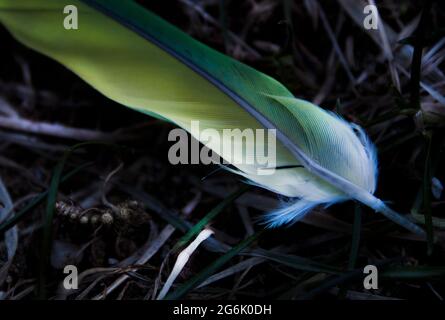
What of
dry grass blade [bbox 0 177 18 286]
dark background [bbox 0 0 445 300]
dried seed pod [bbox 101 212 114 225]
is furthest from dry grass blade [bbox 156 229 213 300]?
dry grass blade [bbox 0 177 18 286]

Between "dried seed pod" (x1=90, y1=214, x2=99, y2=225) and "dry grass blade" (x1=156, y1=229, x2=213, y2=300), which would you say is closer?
"dry grass blade" (x1=156, y1=229, x2=213, y2=300)

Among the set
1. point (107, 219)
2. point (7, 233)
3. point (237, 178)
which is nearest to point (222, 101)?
point (237, 178)

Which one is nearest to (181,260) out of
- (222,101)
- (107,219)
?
(107,219)

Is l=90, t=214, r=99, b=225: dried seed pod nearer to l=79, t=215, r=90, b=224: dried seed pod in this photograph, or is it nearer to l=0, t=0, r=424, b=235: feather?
l=79, t=215, r=90, b=224: dried seed pod

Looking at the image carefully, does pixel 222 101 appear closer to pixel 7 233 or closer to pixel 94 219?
pixel 94 219

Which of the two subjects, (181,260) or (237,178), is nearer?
(181,260)

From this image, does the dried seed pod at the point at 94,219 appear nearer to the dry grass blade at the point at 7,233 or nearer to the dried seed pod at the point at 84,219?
the dried seed pod at the point at 84,219

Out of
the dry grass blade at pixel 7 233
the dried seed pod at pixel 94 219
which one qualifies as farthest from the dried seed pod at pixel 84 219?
the dry grass blade at pixel 7 233

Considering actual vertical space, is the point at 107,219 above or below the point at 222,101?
below

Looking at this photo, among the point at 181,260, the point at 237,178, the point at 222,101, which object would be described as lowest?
the point at 181,260

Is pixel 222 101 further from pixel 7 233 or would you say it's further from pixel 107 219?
pixel 7 233
